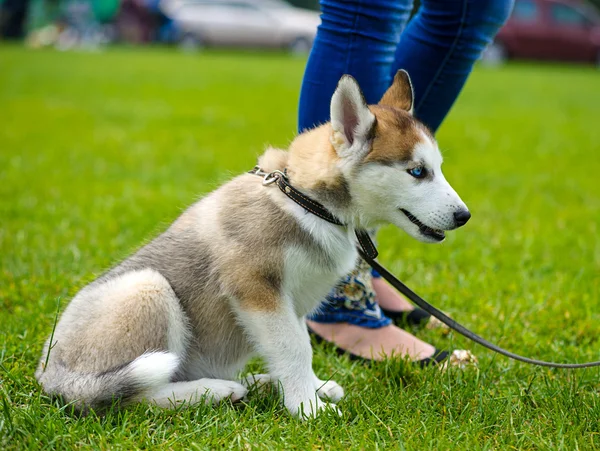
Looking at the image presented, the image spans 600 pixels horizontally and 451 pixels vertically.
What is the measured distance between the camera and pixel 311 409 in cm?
225

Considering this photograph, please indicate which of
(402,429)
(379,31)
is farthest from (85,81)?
(402,429)

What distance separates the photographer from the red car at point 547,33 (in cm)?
2364

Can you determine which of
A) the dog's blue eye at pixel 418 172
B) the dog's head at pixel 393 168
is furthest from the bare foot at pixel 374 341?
the dog's blue eye at pixel 418 172

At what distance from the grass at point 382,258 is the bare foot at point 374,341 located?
0.30 feet

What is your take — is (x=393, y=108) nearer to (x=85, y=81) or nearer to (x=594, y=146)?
(x=594, y=146)

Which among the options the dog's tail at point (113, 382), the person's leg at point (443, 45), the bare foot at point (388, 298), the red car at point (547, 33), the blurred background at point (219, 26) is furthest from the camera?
the blurred background at point (219, 26)

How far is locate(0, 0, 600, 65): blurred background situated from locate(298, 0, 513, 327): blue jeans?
69.5 feet

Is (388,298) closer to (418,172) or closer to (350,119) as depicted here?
(418,172)

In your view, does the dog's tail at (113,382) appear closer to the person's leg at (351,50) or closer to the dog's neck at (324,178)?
the dog's neck at (324,178)

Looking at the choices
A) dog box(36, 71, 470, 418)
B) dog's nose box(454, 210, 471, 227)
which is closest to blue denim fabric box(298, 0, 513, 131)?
dog box(36, 71, 470, 418)

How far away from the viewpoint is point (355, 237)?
242 cm

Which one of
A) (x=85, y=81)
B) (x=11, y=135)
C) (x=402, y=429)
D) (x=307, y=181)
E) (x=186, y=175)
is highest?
(x=307, y=181)

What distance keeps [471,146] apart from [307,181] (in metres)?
5.46

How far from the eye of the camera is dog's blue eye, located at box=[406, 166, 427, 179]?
226cm
